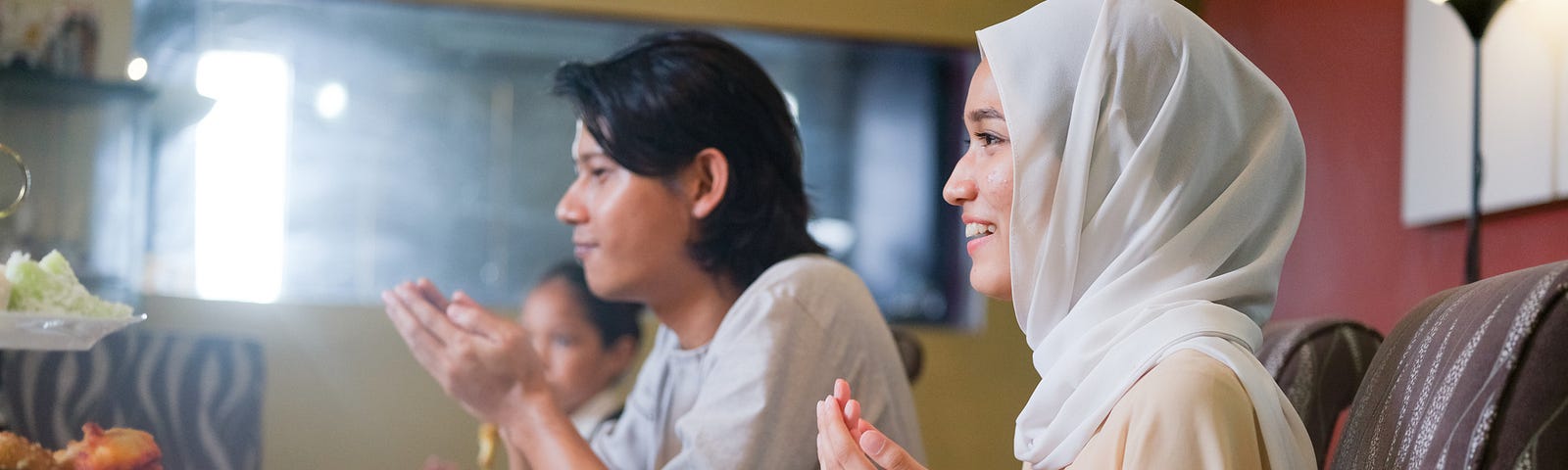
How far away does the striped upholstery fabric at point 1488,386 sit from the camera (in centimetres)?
77

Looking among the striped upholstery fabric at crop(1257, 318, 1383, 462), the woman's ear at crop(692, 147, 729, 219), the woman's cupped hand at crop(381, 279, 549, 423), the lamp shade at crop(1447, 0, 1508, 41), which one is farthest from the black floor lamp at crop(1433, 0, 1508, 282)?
the woman's cupped hand at crop(381, 279, 549, 423)

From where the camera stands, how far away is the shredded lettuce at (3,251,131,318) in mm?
1104

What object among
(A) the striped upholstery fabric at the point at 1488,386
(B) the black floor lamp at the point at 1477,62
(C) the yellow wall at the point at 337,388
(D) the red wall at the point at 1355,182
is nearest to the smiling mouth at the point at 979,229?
(A) the striped upholstery fabric at the point at 1488,386

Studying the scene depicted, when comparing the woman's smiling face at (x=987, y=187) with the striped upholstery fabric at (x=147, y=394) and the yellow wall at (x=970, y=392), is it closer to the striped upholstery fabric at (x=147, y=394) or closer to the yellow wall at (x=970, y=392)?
the striped upholstery fabric at (x=147, y=394)

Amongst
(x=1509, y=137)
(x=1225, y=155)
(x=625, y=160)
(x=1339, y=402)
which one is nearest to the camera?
(x=1225, y=155)

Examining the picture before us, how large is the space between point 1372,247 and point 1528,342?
282 centimetres

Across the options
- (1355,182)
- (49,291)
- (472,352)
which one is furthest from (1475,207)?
(49,291)

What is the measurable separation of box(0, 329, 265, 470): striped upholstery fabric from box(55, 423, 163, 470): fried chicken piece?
83 centimetres

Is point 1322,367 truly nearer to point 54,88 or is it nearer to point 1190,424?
point 1190,424

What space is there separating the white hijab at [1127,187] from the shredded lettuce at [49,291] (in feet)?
2.49

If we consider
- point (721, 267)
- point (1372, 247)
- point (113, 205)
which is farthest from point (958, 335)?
point (721, 267)

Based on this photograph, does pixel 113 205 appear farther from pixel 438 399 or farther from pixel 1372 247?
pixel 1372 247

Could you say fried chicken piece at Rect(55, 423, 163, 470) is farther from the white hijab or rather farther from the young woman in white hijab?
the white hijab

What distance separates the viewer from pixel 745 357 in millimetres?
1547
